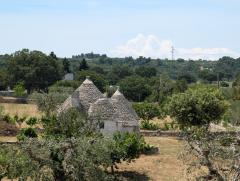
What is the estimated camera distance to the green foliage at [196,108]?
35594mm

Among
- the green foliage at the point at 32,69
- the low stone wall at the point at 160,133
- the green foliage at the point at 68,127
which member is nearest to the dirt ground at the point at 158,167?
the green foliage at the point at 68,127

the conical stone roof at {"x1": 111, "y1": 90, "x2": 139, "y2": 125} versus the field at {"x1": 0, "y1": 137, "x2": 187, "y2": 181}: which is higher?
the conical stone roof at {"x1": 111, "y1": 90, "x2": 139, "y2": 125}

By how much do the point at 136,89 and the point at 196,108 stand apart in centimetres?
4307

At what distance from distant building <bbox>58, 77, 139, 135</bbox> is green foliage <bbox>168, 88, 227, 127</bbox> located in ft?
10.6

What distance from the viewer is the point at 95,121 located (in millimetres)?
32500

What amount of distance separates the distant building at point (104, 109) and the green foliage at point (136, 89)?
43.3 meters

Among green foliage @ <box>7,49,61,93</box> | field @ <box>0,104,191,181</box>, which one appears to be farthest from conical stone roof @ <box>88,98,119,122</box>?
green foliage @ <box>7,49,61,93</box>

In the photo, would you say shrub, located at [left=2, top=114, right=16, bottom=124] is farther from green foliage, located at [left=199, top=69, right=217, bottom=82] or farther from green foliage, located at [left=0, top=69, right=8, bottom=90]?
green foliage, located at [left=199, top=69, right=217, bottom=82]

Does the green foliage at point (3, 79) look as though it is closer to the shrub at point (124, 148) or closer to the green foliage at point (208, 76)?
the shrub at point (124, 148)

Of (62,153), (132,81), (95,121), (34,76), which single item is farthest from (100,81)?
(62,153)

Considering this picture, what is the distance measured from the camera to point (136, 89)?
78500mm

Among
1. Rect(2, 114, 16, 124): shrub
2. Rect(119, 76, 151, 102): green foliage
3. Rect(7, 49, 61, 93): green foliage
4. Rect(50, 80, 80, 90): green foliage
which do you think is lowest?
Rect(2, 114, 16, 124): shrub

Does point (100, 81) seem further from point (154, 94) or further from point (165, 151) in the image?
point (165, 151)

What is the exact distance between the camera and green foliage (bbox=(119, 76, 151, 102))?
78650 mm
